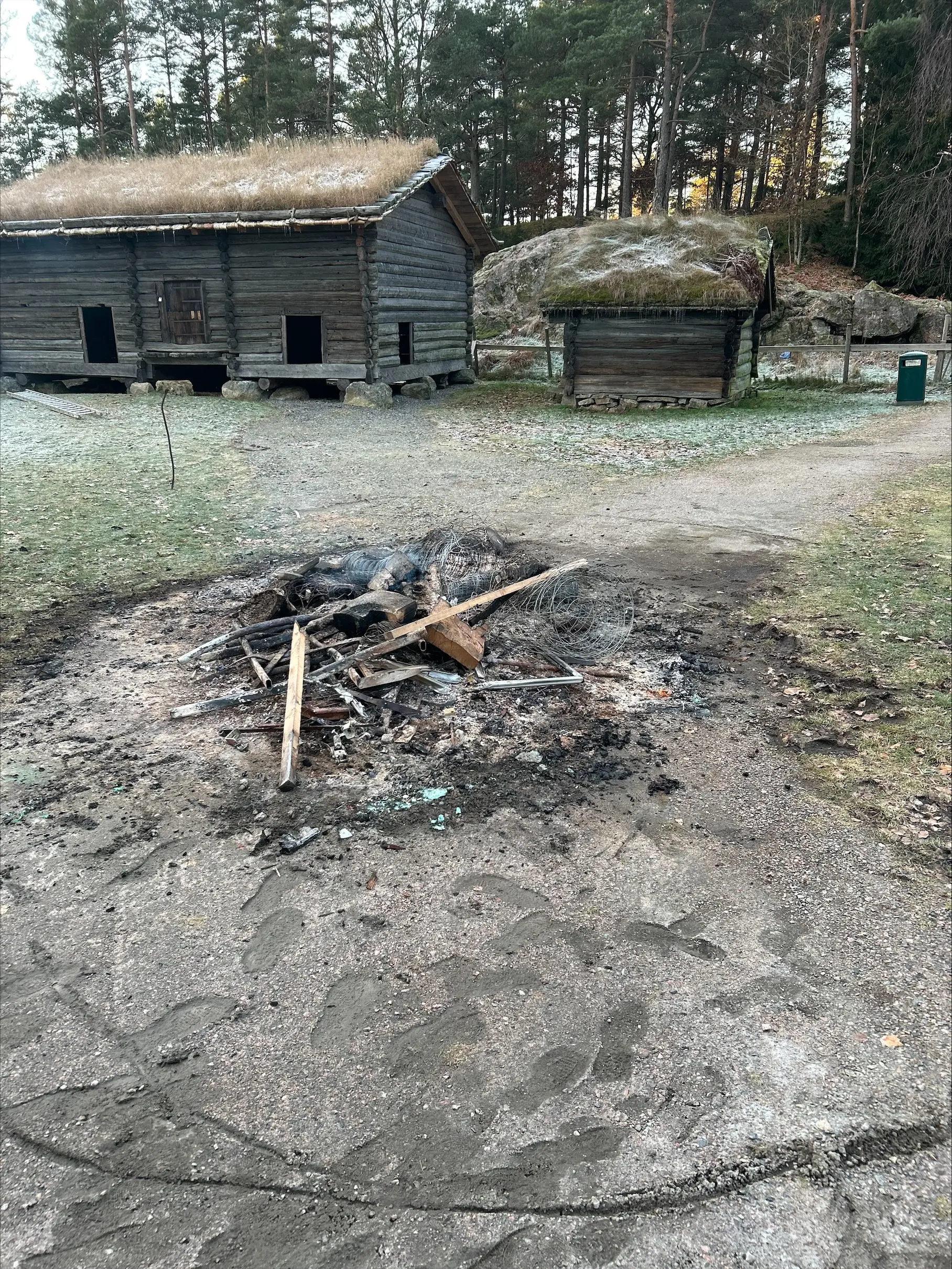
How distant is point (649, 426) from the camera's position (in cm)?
1692

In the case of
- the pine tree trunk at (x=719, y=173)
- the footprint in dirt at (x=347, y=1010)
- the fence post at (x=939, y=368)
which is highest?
the pine tree trunk at (x=719, y=173)

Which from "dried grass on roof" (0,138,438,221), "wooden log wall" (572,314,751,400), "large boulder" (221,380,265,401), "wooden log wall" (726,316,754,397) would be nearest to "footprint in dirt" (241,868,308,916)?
"large boulder" (221,380,265,401)

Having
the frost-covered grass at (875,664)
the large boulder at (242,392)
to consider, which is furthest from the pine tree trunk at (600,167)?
the frost-covered grass at (875,664)

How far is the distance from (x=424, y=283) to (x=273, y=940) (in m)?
20.4

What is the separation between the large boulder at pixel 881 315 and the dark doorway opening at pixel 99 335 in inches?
884

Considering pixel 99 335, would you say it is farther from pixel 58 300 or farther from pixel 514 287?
pixel 514 287

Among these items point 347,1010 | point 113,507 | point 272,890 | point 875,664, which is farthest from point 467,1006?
point 113,507

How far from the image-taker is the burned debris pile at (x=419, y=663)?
15.7 ft

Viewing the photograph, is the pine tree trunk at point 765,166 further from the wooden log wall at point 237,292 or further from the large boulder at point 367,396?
the large boulder at point 367,396

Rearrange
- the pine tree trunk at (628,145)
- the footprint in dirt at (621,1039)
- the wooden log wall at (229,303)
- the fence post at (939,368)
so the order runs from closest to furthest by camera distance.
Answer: the footprint in dirt at (621,1039) < the wooden log wall at (229,303) < the fence post at (939,368) < the pine tree trunk at (628,145)

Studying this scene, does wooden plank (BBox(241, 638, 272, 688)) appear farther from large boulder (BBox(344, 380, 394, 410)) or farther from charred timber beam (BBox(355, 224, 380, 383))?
charred timber beam (BBox(355, 224, 380, 383))

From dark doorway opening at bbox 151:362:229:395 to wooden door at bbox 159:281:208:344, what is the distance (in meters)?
1.08

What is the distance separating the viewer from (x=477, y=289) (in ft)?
102

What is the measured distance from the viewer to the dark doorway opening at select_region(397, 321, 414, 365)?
67.6ft
